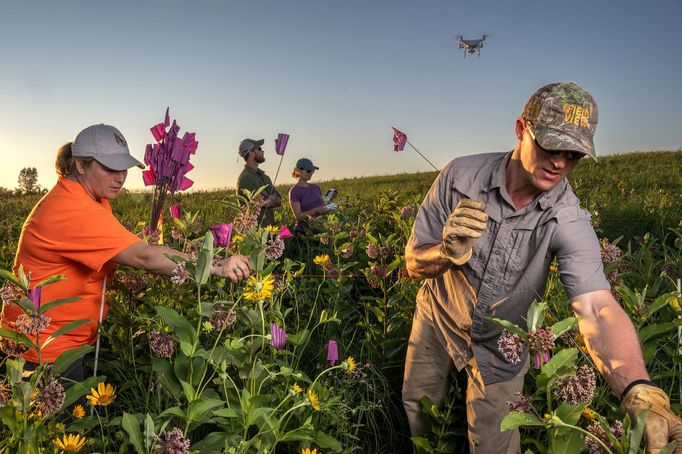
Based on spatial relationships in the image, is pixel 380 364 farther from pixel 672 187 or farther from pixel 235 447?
pixel 672 187

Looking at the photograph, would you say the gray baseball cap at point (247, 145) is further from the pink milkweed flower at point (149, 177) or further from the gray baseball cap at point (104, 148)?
the pink milkweed flower at point (149, 177)

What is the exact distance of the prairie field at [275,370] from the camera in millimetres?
1380

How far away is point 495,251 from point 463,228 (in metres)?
0.44

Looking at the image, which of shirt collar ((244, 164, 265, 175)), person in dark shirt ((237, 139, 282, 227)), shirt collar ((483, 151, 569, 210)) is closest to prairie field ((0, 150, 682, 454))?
shirt collar ((483, 151, 569, 210))

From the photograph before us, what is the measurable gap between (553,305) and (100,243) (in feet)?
7.33

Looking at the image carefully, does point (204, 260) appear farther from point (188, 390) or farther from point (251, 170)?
point (251, 170)

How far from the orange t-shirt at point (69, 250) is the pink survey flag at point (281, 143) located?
2.65 feet

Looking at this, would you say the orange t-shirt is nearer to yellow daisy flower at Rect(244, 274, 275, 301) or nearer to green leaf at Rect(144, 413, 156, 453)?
yellow daisy flower at Rect(244, 274, 275, 301)

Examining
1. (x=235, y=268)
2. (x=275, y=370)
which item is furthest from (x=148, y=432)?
(x=275, y=370)

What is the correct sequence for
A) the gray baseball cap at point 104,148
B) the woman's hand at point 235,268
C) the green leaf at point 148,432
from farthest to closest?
1. the gray baseball cap at point 104,148
2. the woman's hand at point 235,268
3. the green leaf at point 148,432

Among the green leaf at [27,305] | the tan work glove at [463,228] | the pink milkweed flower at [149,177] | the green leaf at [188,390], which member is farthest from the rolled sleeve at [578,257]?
the green leaf at [27,305]

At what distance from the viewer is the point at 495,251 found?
6.75 feet

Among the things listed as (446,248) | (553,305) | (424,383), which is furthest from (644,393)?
(553,305)

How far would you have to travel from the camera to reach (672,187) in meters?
12.5
